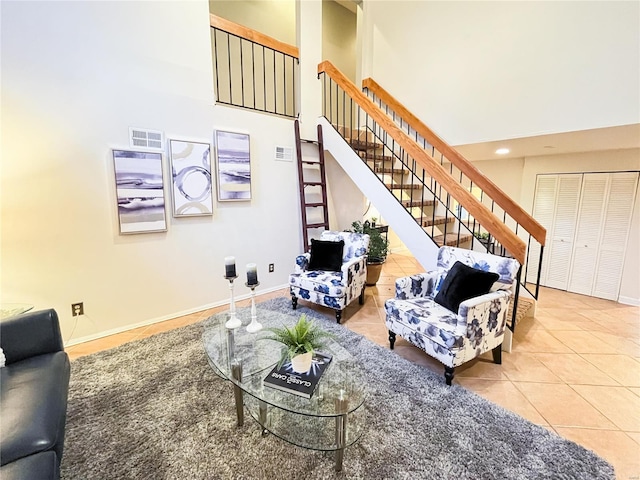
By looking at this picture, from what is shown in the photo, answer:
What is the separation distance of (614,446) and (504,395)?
1.77 ft

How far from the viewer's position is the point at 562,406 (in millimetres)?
1938

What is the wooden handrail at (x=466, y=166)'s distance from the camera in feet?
8.83

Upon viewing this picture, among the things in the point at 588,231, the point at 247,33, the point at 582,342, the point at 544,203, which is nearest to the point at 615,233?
the point at 588,231

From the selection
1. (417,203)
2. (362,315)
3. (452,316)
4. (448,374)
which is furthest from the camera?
(417,203)

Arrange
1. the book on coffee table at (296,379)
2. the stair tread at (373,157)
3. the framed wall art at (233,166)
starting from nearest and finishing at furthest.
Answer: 1. the book on coffee table at (296,379)
2. the framed wall art at (233,166)
3. the stair tread at (373,157)

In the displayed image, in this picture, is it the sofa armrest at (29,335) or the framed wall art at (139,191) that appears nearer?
the sofa armrest at (29,335)

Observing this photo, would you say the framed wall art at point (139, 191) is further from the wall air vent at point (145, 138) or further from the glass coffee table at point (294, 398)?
the glass coffee table at point (294, 398)

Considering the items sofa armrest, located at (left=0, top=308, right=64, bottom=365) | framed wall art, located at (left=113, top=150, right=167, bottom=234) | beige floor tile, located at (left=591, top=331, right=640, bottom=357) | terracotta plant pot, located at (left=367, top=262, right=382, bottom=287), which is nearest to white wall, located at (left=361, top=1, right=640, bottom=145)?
terracotta plant pot, located at (left=367, top=262, right=382, bottom=287)

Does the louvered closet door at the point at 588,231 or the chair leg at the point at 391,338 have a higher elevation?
the louvered closet door at the point at 588,231

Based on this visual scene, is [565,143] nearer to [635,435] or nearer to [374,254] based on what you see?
[374,254]

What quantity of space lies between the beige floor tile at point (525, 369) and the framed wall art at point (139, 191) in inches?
131

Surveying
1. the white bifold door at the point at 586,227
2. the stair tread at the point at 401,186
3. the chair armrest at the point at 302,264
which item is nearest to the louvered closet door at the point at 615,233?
the white bifold door at the point at 586,227

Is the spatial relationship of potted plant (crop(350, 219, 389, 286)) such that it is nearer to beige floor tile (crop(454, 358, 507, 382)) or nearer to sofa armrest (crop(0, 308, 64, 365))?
beige floor tile (crop(454, 358, 507, 382))

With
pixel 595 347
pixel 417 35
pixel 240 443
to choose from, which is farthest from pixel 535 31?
pixel 240 443
